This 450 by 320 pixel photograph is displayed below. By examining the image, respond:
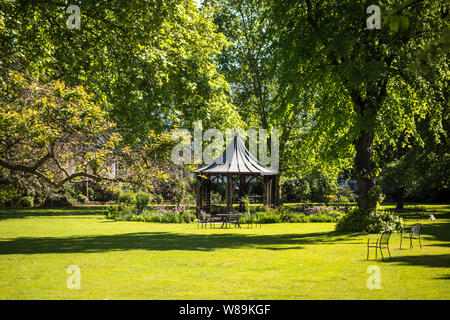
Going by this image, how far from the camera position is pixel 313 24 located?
1898cm

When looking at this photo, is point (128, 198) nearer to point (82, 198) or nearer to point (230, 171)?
point (230, 171)

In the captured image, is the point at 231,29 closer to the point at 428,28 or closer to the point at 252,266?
the point at 428,28

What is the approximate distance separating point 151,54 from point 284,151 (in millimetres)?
21851

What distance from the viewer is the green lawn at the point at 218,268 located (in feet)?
25.1

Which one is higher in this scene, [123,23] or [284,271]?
[123,23]

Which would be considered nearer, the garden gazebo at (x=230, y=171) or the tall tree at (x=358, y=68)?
the tall tree at (x=358, y=68)

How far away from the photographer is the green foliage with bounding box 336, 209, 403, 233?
733 inches

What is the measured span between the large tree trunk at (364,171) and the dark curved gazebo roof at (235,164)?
8699 millimetres

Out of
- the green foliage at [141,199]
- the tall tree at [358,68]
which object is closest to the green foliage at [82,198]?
the green foliage at [141,199]

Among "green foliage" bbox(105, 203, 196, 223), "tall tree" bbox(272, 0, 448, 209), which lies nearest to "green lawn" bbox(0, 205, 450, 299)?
"tall tree" bbox(272, 0, 448, 209)

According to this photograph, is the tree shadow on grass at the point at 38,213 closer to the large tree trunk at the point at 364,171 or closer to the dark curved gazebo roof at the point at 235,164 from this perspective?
the dark curved gazebo roof at the point at 235,164

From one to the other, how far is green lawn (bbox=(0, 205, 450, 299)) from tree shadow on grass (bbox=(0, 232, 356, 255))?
3 cm

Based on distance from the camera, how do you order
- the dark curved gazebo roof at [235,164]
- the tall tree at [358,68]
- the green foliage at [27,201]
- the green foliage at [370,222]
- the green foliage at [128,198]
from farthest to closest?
the green foliage at [27,201]
the green foliage at [128,198]
the dark curved gazebo roof at [235,164]
the green foliage at [370,222]
the tall tree at [358,68]
